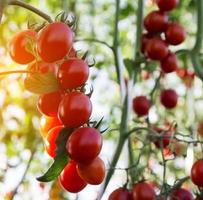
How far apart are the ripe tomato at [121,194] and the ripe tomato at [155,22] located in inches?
29.8

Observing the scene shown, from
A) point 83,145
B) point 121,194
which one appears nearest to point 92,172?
point 83,145

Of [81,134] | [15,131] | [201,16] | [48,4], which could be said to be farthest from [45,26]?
[48,4]

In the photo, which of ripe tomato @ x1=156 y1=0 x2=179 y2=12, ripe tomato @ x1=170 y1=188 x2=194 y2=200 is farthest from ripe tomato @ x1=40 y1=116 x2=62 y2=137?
ripe tomato @ x1=156 y1=0 x2=179 y2=12

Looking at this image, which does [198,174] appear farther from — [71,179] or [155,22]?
[155,22]

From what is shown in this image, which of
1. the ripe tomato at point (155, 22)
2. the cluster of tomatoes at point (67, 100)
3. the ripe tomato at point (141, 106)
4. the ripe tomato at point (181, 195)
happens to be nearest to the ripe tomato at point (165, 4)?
the ripe tomato at point (155, 22)

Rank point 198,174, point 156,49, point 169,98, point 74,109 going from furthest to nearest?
point 169,98 → point 156,49 → point 198,174 → point 74,109

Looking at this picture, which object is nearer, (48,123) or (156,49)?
(48,123)

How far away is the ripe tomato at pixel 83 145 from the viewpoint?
926 millimetres

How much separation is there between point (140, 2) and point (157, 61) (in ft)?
0.80

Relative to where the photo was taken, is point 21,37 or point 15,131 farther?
point 15,131

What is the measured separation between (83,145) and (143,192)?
533mm

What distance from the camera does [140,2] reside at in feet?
6.36

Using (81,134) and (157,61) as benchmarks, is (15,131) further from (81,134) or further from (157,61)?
(81,134)

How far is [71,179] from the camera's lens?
972 millimetres
